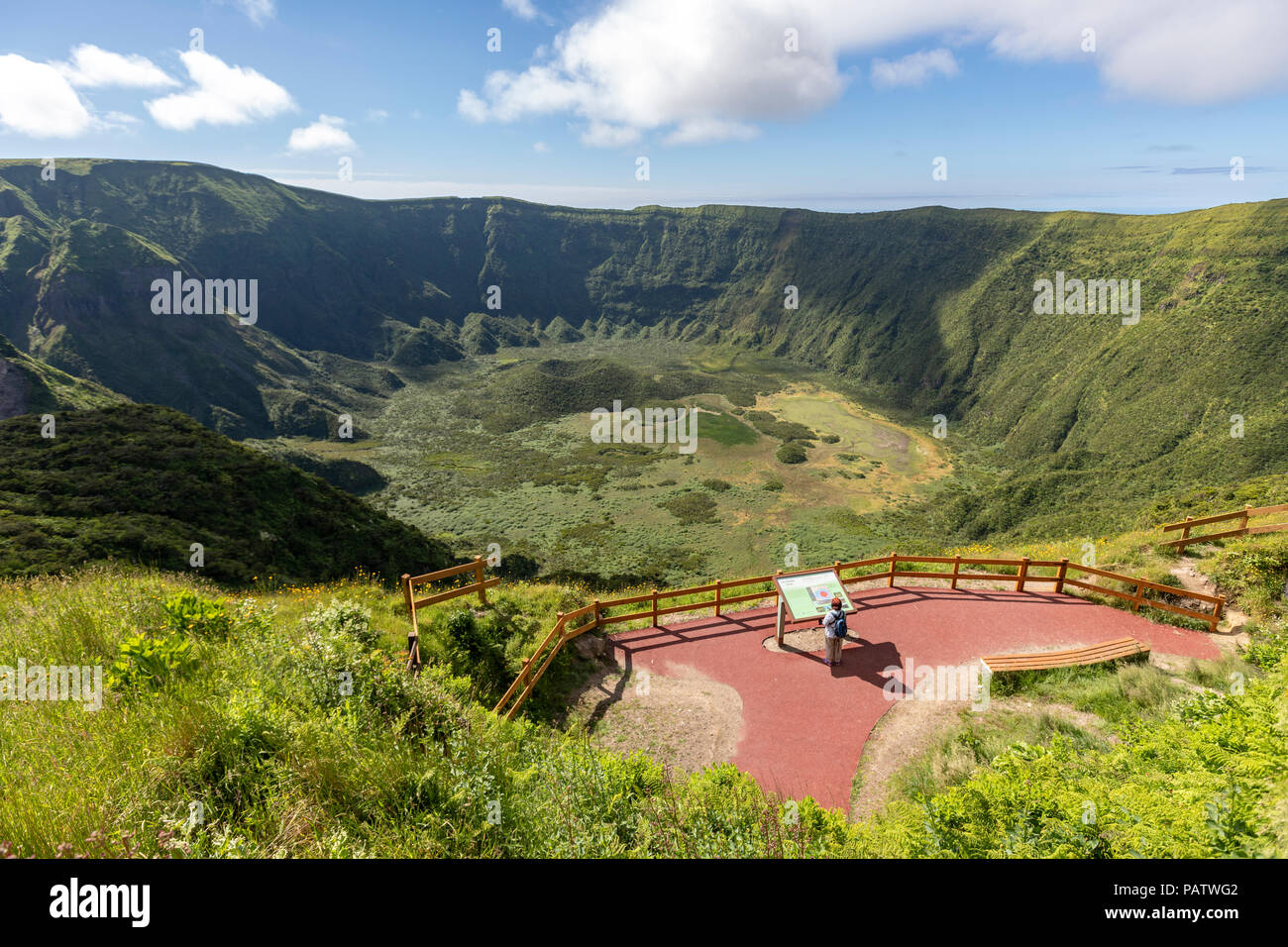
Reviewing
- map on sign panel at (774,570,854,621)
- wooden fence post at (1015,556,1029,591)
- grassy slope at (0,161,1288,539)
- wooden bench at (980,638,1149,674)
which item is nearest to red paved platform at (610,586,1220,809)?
wooden fence post at (1015,556,1029,591)

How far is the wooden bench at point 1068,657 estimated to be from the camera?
10250 mm

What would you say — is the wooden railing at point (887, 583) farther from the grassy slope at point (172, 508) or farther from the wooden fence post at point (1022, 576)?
the grassy slope at point (172, 508)

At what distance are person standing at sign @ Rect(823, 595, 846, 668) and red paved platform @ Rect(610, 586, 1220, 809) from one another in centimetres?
32

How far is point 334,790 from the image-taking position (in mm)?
4820

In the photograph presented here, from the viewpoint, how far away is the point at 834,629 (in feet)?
35.2

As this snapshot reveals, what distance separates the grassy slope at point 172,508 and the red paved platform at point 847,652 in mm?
17272

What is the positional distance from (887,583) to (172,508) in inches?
1230

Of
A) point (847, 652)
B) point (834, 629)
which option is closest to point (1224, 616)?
point (847, 652)

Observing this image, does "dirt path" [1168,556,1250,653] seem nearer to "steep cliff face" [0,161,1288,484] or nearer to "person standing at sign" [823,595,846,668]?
"person standing at sign" [823,595,846,668]

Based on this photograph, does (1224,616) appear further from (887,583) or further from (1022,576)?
(887,583)
